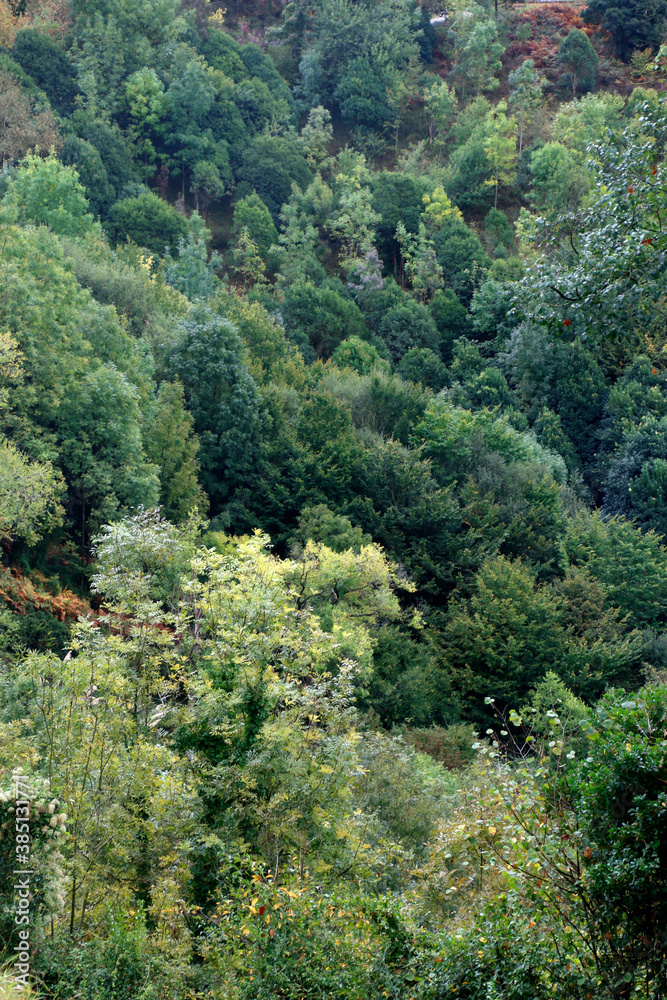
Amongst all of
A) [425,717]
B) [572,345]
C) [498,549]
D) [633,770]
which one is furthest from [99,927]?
[572,345]

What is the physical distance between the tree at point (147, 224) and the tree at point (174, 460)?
2319cm

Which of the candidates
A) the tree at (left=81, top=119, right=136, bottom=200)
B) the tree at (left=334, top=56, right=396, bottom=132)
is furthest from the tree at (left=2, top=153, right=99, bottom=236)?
the tree at (left=334, top=56, right=396, bottom=132)

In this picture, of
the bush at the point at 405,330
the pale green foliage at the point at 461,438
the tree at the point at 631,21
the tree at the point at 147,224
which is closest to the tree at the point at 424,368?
the bush at the point at 405,330

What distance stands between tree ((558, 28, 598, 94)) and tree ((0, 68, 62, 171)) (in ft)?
135

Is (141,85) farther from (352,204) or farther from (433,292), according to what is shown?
(433,292)

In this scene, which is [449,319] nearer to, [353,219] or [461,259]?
[461,259]

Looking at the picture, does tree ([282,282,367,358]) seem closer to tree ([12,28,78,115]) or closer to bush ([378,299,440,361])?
bush ([378,299,440,361])

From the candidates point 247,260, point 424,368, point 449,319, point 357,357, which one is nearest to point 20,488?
point 357,357

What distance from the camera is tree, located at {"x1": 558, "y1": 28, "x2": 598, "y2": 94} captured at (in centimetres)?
6538

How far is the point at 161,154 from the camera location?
58.7 metres

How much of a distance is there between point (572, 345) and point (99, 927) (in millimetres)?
45788

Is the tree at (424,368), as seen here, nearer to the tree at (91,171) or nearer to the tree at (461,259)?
the tree at (461,259)

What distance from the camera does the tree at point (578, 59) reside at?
65.4 m

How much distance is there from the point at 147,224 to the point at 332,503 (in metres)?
26.8
